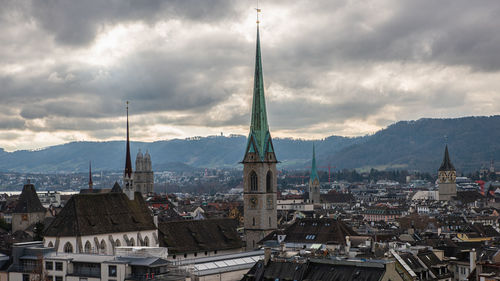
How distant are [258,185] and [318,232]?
1161cm

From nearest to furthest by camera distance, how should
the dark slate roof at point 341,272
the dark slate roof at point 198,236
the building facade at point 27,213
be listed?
the dark slate roof at point 341,272 < the dark slate roof at point 198,236 < the building facade at point 27,213

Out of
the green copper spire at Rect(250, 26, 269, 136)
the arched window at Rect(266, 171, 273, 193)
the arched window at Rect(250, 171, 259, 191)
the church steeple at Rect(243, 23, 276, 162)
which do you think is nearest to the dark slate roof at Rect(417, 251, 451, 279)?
the arched window at Rect(266, 171, 273, 193)

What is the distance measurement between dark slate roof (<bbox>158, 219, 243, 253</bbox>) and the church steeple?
10.5 meters

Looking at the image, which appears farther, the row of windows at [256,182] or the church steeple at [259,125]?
the church steeple at [259,125]

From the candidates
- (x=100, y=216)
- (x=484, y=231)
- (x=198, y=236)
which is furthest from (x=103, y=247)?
(x=484, y=231)

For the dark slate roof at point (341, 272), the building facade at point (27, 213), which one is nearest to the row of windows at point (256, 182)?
the dark slate roof at point (341, 272)

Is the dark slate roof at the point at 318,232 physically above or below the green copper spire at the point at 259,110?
below

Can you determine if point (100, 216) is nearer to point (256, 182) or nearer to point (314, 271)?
point (314, 271)

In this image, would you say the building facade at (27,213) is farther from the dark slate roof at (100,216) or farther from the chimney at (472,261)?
the chimney at (472,261)

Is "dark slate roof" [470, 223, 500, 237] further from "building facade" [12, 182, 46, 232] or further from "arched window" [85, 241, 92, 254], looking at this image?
"building facade" [12, 182, 46, 232]

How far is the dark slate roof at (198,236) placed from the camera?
81.7 m

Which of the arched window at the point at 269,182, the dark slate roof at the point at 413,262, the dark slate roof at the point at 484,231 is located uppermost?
the arched window at the point at 269,182

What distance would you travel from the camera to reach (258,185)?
313ft

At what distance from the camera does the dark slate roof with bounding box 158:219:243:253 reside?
3216 inches
